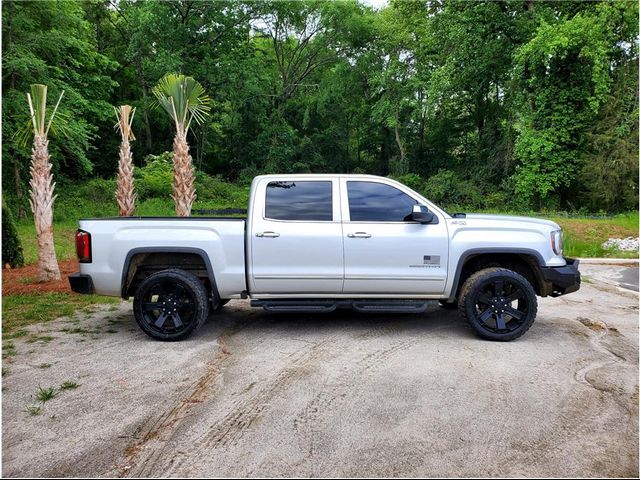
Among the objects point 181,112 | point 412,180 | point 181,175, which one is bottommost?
point 181,175

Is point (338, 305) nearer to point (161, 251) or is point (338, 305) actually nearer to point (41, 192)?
point (161, 251)

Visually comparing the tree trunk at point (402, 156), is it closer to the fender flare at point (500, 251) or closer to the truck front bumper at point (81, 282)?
the fender flare at point (500, 251)

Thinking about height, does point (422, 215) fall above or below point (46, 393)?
above

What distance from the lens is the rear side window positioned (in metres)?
5.62

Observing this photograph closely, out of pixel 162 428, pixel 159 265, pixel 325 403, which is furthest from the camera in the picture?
pixel 159 265

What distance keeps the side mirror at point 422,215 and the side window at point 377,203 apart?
19 cm

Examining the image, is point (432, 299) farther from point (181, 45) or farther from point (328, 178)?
point (181, 45)

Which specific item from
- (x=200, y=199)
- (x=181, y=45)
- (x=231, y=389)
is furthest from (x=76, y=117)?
(x=231, y=389)

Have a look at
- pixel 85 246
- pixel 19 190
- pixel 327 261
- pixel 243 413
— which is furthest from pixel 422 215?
pixel 19 190

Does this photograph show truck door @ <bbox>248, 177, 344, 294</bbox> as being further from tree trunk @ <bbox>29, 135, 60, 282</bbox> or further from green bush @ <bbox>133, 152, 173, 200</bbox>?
green bush @ <bbox>133, 152, 173, 200</bbox>

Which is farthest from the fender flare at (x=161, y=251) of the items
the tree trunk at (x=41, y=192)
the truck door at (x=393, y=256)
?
the tree trunk at (x=41, y=192)

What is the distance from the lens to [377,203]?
5660 millimetres

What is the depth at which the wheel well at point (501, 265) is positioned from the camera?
5.78 m

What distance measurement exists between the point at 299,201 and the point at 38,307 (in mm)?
4379
